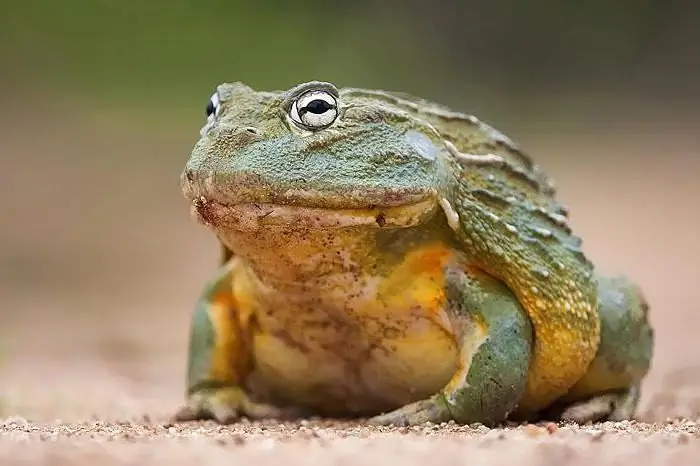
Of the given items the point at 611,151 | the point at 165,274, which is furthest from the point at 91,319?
the point at 611,151

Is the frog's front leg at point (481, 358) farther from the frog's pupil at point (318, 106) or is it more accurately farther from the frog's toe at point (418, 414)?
the frog's pupil at point (318, 106)

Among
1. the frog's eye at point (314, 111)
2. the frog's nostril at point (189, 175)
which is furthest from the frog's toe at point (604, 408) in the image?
the frog's nostril at point (189, 175)

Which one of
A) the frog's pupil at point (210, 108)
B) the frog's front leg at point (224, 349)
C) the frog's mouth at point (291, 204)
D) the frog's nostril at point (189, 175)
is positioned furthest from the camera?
the frog's front leg at point (224, 349)

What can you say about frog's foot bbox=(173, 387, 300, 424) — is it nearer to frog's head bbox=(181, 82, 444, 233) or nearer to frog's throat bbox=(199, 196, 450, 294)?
frog's throat bbox=(199, 196, 450, 294)

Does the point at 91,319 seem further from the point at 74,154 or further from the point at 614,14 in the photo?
the point at 614,14

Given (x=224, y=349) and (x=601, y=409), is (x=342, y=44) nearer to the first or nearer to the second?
(x=224, y=349)
